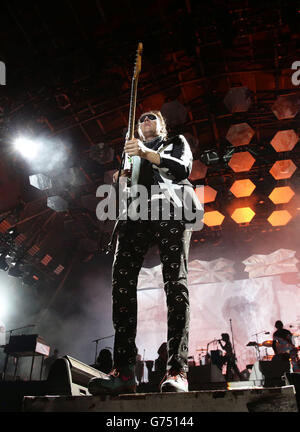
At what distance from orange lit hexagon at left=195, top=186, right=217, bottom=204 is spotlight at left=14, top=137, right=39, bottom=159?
16.5 ft

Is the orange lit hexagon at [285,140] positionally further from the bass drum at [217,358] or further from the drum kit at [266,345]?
the bass drum at [217,358]

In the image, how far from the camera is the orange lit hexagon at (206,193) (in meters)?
9.78

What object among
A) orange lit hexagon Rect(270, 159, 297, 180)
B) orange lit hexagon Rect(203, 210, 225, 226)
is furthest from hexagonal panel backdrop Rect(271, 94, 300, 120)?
orange lit hexagon Rect(203, 210, 225, 226)

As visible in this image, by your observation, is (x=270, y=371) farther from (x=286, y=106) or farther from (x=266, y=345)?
(x=286, y=106)

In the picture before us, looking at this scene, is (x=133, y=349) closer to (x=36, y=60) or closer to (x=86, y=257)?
(x=36, y=60)

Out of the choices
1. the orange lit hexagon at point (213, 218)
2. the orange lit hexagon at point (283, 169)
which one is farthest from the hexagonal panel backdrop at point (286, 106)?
the orange lit hexagon at point (213, 218)

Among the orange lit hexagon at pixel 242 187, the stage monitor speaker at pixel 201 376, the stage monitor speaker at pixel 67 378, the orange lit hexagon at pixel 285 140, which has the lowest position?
the stage monitor speaker at pixel 67 378

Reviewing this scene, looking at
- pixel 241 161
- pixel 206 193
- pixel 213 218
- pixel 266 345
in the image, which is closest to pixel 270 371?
pixel 266 345

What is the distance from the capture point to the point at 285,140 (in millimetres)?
8289

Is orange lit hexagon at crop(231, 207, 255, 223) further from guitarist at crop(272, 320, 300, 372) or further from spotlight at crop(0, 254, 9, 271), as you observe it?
spotlight at crop(0, 254, 9, 271)

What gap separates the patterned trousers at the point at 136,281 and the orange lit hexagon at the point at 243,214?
9.32m

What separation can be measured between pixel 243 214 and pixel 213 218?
112cm

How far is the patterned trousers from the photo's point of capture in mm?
1565
